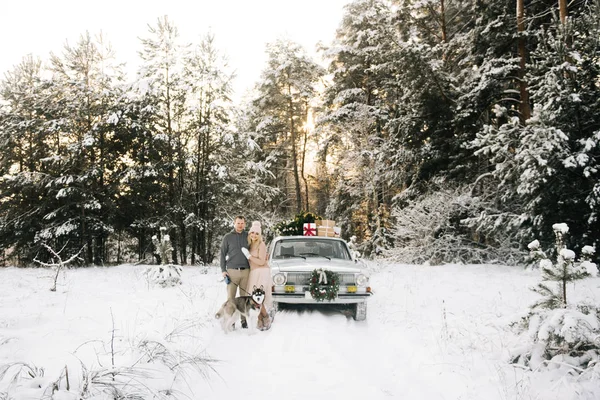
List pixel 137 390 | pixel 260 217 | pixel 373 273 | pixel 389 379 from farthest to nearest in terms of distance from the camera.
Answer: pixel 260 217 < pixel 373 273 < pixel 389 379 < pixel 137 390

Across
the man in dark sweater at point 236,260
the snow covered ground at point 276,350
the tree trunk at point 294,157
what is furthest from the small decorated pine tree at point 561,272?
the tree trunk at point 294,157

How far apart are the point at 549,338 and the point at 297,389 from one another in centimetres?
275

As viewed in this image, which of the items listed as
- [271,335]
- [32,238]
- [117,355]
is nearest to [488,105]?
[271,335]

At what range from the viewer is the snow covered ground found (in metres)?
3.31

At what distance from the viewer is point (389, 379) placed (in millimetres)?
4000

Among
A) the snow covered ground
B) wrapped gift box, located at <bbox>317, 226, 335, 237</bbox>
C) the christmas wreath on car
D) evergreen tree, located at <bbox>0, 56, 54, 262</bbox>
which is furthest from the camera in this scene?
evergreen tree, located at <bbox>0, 56, 54, 262</bbox>

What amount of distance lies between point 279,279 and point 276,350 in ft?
6.15

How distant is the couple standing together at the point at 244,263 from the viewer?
606 cm

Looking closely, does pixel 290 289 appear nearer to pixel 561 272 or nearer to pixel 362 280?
pixel 362 280

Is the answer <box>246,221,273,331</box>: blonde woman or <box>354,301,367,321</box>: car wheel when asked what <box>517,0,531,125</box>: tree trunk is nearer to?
<box>354,301,367,321</box>: car wheel

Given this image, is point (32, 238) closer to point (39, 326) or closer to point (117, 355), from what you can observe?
point (39, 326)

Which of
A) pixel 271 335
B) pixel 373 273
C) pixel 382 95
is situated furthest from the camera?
pixel 382 95

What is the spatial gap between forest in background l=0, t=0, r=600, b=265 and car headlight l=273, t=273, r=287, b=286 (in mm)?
6456

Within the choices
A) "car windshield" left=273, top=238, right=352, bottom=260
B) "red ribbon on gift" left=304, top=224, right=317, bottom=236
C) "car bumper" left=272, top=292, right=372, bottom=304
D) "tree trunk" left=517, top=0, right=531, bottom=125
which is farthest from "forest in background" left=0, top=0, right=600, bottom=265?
"car bumper" left=272, top=292, right=372, bottom=304
